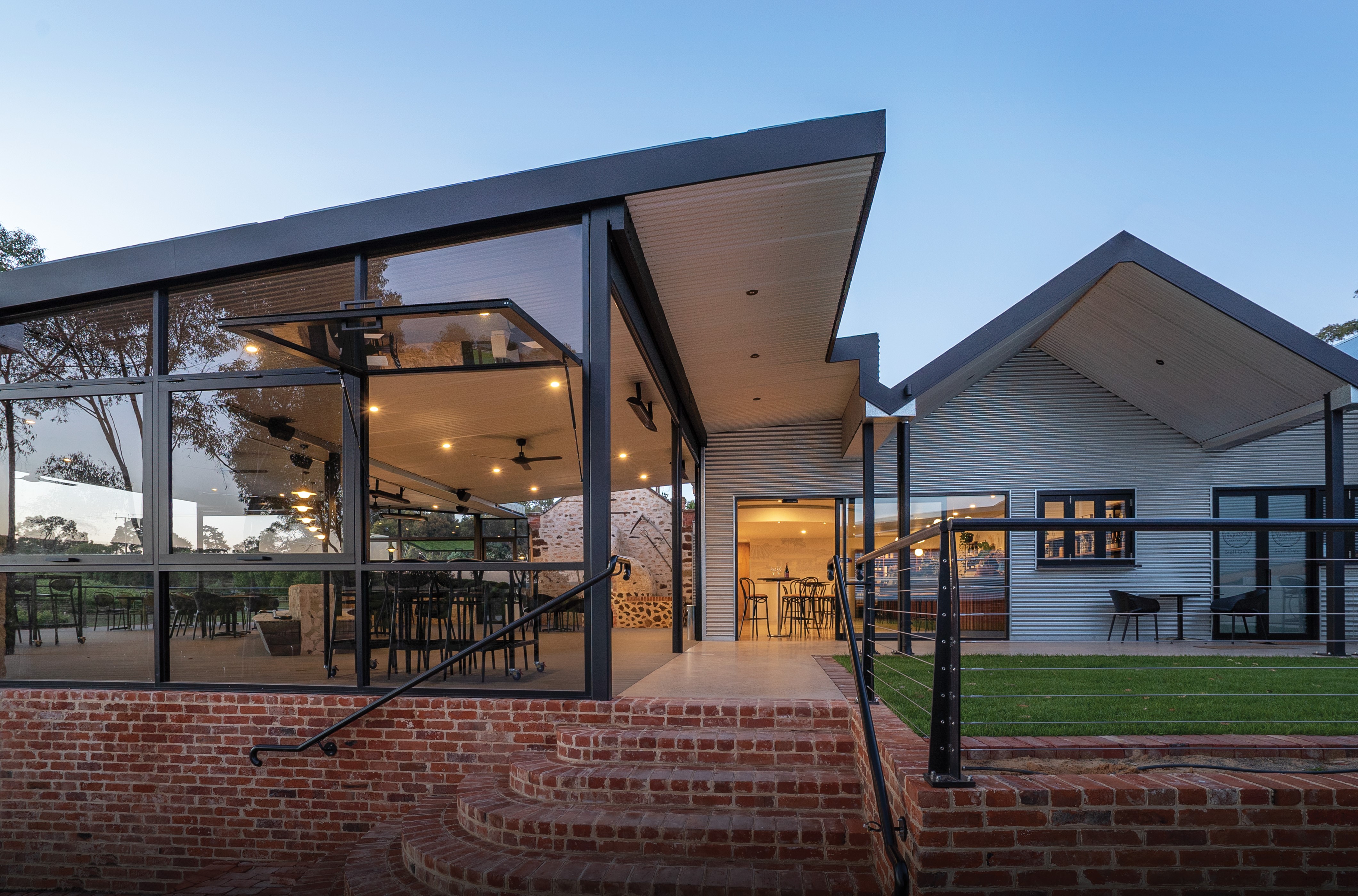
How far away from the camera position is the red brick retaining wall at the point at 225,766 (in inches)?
175

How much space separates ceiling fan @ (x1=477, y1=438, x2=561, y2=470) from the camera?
562 cm

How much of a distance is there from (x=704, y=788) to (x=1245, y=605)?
28.6ft

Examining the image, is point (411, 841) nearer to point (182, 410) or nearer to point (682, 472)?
point (182, 410)

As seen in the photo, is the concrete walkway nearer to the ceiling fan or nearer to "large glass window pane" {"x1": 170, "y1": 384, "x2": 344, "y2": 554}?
the ceiling fan

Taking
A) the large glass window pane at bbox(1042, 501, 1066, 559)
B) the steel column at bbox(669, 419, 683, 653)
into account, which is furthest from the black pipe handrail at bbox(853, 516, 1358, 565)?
the large glass window pane at bbox(1042, 501, 1066, 559)

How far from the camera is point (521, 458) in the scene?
5.75 m

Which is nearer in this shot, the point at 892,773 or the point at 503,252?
the point at 892,773

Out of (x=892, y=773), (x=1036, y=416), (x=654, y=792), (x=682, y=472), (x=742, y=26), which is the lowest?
(x=654, y=792)

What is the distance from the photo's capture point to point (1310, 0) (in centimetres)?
2319

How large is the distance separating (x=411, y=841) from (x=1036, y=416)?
366 inches

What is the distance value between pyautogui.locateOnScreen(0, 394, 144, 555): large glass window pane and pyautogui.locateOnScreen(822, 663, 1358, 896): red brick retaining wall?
5144mm

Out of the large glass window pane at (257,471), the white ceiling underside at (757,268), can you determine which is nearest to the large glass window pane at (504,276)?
the white ceiling underside at (757,268)

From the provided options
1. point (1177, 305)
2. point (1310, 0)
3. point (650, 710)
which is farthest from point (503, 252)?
point (1310, 0)

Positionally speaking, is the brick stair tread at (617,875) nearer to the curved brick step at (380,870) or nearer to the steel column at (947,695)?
the curved brick step at (380,870)
